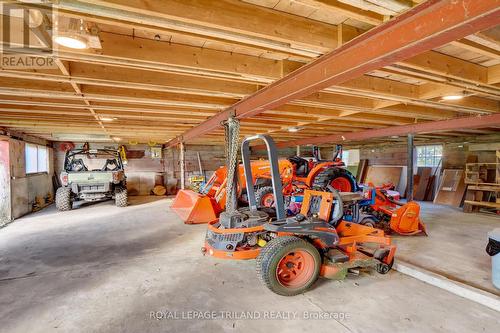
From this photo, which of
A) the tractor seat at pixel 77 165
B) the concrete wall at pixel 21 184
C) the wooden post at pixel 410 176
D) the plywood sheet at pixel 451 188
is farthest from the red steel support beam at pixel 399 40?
the plywood sheet at pixel 451 188

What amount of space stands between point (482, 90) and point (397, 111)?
4.41ft

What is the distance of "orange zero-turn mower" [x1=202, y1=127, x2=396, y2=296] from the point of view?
2.64 m

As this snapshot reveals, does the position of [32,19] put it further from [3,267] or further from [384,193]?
[384,193]

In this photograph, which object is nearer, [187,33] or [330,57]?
[187,33]

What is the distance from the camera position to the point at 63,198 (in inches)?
280

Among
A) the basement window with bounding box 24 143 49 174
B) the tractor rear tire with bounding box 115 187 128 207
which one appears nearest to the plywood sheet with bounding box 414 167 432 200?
the tractor rear tire with bounding box 115 187 128 207

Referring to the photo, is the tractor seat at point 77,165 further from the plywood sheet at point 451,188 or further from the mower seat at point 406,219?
the plywood sheet at point 451,188

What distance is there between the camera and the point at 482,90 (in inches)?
128

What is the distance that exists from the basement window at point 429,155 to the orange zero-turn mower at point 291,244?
8.73 meters

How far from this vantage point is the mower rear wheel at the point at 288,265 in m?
2.57

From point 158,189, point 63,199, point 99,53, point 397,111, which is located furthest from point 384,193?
point 158,189

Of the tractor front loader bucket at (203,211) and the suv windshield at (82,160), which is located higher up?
the suv windshield at (82,160)

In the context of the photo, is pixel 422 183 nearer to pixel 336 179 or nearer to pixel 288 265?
pixel 336 179

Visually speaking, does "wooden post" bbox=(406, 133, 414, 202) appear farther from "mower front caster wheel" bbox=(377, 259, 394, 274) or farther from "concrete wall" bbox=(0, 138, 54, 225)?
"concrete wall" bbox=(0, 138, 54, 225)
